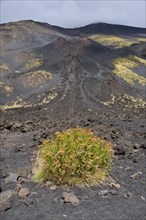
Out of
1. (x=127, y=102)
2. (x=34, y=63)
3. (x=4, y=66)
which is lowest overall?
(x=127, y=102)

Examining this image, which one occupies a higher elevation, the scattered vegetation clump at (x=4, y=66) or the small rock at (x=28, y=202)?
the scattered vegetation clump at (x=4, y=66)

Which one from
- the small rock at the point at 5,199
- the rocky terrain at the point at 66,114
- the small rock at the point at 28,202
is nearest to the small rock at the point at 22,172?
the rocky terrain at the point at 66,114

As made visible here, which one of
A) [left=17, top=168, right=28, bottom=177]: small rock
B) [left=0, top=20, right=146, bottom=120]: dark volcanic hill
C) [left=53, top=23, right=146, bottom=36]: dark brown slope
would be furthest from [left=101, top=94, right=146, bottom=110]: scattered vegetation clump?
[left=53, top=23, right=146, bottom=36]: dark brown slope

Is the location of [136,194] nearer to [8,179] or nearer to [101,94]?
[8,179]

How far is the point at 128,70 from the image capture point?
46656mm

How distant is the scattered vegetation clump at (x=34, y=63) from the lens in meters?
46.7

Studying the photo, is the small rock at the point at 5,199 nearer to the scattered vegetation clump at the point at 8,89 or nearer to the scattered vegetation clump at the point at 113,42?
the scattered vegetation clump at the point at 8,89

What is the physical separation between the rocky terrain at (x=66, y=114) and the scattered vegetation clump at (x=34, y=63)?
0.49 feet

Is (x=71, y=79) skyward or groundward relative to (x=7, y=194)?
groundward

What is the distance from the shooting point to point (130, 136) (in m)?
16.0

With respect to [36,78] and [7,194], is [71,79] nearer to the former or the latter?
[36,78]

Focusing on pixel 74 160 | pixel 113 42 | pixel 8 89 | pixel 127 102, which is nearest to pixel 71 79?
pixel 8 89

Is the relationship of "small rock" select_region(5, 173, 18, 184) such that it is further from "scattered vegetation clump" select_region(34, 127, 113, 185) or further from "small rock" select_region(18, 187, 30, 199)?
"small rock" select_region(18, 187, 30, 199)

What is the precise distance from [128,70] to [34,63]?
10156mm
